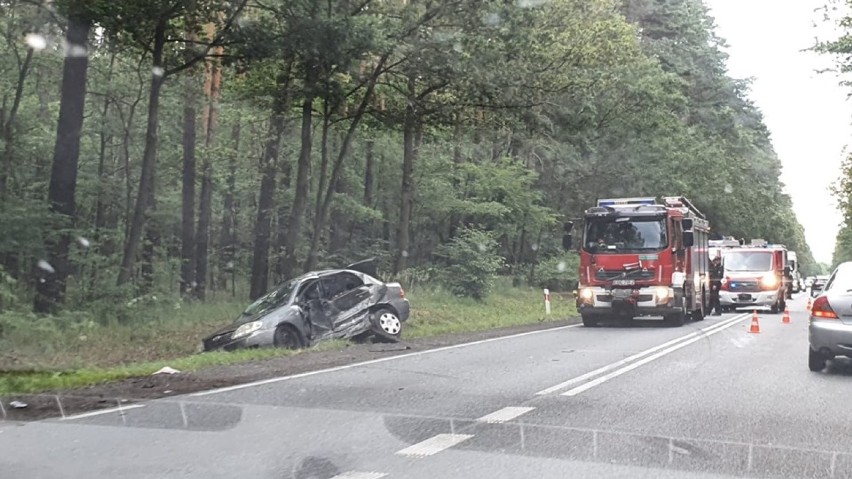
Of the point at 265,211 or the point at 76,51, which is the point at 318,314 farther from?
the point at 265,211

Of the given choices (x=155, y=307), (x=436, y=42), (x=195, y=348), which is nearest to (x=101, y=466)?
(x=195, y=348)

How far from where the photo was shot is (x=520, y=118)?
2481cm

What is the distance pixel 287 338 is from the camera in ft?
50.6

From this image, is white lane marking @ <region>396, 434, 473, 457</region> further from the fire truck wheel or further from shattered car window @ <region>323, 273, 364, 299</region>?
the fire truck wheel

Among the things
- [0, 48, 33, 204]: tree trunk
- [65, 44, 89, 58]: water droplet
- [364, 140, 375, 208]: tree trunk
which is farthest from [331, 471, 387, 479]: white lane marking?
[364, 140, 375, 208]: tree trunk

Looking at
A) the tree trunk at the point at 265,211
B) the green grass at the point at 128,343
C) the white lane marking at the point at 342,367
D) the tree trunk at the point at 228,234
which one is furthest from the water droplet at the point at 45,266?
the tree trunk at the point at 228,234

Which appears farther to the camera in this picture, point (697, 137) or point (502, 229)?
point (697, 137)

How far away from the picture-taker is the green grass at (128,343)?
40.5ft

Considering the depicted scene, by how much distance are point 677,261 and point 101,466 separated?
17555mm

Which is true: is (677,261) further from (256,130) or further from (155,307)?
(256,130)

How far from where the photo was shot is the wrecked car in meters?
15.2

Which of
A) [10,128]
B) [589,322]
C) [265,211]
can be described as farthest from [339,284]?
[10,128]

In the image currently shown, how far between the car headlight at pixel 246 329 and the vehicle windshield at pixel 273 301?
1.44 ft

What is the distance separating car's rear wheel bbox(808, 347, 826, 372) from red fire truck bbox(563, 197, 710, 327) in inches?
345
